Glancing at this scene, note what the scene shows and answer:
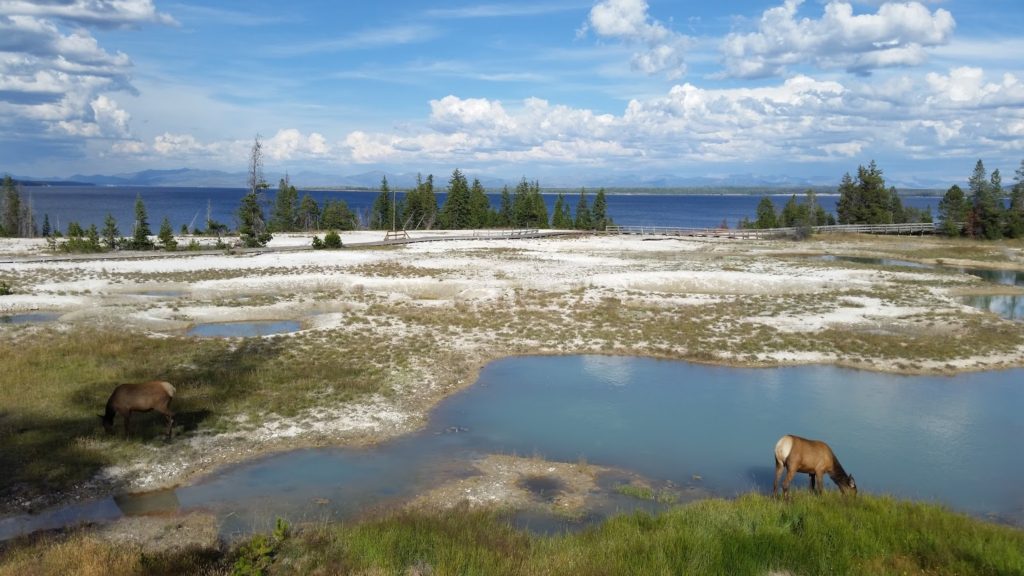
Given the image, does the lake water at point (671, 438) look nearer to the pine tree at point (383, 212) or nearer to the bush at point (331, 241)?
the bush at point (331, 241)

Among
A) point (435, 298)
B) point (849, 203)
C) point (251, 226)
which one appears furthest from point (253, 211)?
point (849, 203)

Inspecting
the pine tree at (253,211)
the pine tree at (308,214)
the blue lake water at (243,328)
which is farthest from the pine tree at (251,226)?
the pine tree at (308,214)

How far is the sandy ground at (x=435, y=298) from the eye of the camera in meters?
18.2

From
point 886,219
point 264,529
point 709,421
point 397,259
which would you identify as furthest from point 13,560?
point 886,219

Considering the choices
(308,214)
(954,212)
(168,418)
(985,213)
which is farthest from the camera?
(308,214)

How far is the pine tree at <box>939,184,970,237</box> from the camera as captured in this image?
90.8 metres

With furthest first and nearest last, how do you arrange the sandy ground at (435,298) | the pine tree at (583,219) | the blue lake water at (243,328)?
1. the pine tree at (583,219)
2. the blue lake water at (243,328)
3. the sandy ground at (435,298)

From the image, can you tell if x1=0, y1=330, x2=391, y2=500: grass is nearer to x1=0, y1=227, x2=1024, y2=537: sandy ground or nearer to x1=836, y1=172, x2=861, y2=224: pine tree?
x1=0, y1=227, x2=1024, y2=537: sandy ground

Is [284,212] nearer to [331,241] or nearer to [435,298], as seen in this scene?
[331,241]

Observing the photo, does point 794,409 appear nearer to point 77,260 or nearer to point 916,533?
point 916,533

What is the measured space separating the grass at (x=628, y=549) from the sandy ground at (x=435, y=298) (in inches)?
136

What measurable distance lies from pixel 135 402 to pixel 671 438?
1448 centimetres

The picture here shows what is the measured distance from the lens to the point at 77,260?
173 ft

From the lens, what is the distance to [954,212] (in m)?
103
